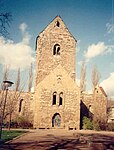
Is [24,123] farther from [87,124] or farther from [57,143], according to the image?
[57,143]

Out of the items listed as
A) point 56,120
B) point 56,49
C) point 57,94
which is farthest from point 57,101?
point 56,49

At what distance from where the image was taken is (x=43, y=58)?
36.6 m

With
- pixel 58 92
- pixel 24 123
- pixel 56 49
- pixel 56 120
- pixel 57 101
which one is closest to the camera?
pixel 24 123

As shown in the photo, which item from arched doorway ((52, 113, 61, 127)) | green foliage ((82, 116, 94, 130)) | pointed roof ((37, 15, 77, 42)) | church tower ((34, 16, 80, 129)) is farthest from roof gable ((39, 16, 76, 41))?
green foliage ((82, 116, 94, 130))

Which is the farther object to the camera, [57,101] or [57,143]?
[57,101]

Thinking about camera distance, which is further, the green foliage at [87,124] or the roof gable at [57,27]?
the roof gable at [57,27]

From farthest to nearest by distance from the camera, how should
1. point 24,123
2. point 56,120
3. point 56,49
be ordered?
1. point 56,49
2. point 56,120
3. point 24,123

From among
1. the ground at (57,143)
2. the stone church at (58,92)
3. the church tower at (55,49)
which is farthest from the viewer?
the church tower at (55,49)

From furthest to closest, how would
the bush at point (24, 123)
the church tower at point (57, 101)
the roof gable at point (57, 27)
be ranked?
the roof gable at point (57, 27) < the church tower at point (57, 101) < the bush at point (24, 123)

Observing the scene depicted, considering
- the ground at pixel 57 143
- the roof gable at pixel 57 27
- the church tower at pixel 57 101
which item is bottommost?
the ground at pixel 57 143

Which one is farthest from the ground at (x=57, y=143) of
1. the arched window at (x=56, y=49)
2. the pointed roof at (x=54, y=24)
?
the pointed roof at (x=54, y=24)

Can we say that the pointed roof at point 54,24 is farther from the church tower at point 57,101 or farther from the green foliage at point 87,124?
the green foliage at point 87,124

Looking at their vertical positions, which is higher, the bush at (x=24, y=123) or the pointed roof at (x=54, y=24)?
the pointed roof at (x=54, y=24)

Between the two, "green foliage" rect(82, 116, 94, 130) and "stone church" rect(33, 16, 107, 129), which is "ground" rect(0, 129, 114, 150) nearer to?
"stone church" rect(33, 16, 107, 129)
